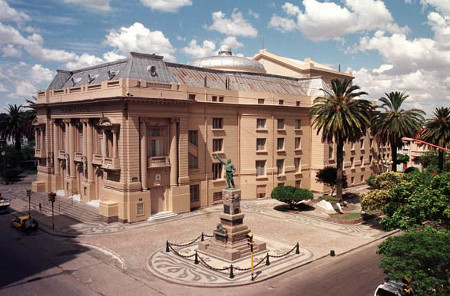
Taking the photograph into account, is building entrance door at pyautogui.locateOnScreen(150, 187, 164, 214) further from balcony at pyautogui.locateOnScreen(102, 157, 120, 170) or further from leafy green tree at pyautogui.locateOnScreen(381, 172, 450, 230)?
leafy green tree at pyautogui.locateOnScreen(381, 172, 450, 230)

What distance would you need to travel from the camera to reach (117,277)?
2547cm

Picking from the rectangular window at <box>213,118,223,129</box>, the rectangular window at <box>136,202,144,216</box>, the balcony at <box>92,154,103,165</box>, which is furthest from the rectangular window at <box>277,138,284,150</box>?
the balcony at <box>92,154,103,165</box>

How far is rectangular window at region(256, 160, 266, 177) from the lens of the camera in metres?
52.3

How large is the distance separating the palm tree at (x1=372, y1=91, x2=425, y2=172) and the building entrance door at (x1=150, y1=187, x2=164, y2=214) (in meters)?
31.9

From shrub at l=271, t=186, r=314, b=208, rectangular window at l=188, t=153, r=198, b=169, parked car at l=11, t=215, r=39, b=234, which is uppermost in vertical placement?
rectangular window at l=188, t=153, r=198, b=169

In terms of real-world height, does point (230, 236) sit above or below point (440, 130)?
below

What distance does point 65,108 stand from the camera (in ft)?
161

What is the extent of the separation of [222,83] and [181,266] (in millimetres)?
30080

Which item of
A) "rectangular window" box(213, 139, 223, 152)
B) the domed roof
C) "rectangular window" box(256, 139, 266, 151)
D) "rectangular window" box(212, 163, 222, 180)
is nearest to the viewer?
"rectangular window" box(213, 139, 223, 152)

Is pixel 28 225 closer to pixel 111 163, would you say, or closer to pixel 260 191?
pixel 111 163

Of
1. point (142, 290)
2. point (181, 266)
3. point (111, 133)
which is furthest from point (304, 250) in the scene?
point (111, 133)

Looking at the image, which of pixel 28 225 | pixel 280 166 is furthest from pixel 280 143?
pixel 28 225

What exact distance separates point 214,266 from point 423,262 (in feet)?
46.4

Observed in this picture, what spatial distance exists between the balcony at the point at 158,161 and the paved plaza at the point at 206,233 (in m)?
5.90
